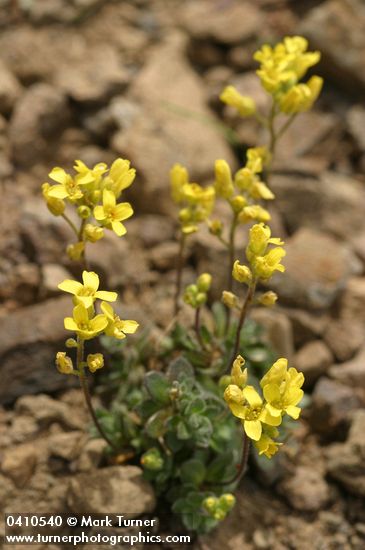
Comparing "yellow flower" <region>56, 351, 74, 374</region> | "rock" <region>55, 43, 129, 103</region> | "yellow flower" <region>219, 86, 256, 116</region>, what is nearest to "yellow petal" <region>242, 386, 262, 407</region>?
"yellow flower" <region>56, 351, 74, 374</region>

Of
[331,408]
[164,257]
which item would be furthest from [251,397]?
[164,257]

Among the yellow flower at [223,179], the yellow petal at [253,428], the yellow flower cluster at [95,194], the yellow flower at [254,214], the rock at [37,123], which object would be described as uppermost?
the yellow flower cluster at [95,194]

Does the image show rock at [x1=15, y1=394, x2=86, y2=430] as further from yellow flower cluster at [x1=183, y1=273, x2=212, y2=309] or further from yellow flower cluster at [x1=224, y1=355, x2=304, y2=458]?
yellow flower cluster at [x1=224, y1=355, x2=304, y2=458]

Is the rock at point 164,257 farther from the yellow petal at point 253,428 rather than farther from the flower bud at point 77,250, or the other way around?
the yellow petal at point 253,428

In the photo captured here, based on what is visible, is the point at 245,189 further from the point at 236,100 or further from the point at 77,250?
the point at 77,250

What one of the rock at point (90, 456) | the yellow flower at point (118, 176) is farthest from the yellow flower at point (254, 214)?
the rock at point (90, 456)
